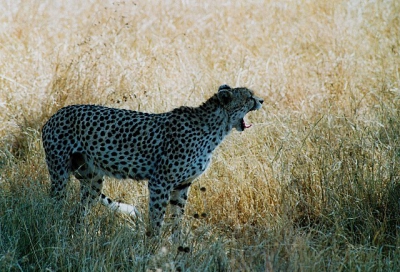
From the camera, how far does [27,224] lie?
4098 millimetres

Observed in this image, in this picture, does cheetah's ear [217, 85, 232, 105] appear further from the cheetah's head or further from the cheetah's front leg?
the cheetah's front leg

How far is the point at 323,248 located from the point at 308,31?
4.32 m

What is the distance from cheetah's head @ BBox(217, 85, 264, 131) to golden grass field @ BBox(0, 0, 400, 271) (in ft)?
1.68

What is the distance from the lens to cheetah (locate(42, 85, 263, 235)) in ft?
14.9

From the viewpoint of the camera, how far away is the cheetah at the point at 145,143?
14.9 feet

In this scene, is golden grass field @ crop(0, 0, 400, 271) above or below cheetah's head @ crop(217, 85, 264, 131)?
below

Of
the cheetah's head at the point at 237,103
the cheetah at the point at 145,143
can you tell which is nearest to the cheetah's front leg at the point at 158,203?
the cheetah at the point at 145,143

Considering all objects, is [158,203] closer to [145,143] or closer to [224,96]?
[145,143]

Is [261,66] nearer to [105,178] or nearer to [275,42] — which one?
[275,42]

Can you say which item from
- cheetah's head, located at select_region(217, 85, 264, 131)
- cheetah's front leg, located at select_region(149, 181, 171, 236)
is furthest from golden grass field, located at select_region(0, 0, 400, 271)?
cheetah's head, located at select_region(217, 85, 264, 131)

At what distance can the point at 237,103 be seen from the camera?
469 centimetres

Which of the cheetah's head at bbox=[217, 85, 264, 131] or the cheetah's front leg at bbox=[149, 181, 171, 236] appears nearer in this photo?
the cheetah's front leg at bbox=[149, 181, 171, 236]

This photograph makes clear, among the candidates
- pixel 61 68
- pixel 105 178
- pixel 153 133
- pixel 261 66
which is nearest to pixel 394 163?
pixel 153 133

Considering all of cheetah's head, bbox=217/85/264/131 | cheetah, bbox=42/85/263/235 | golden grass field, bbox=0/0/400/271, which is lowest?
golden grass field, bbox=0/0/400/271
